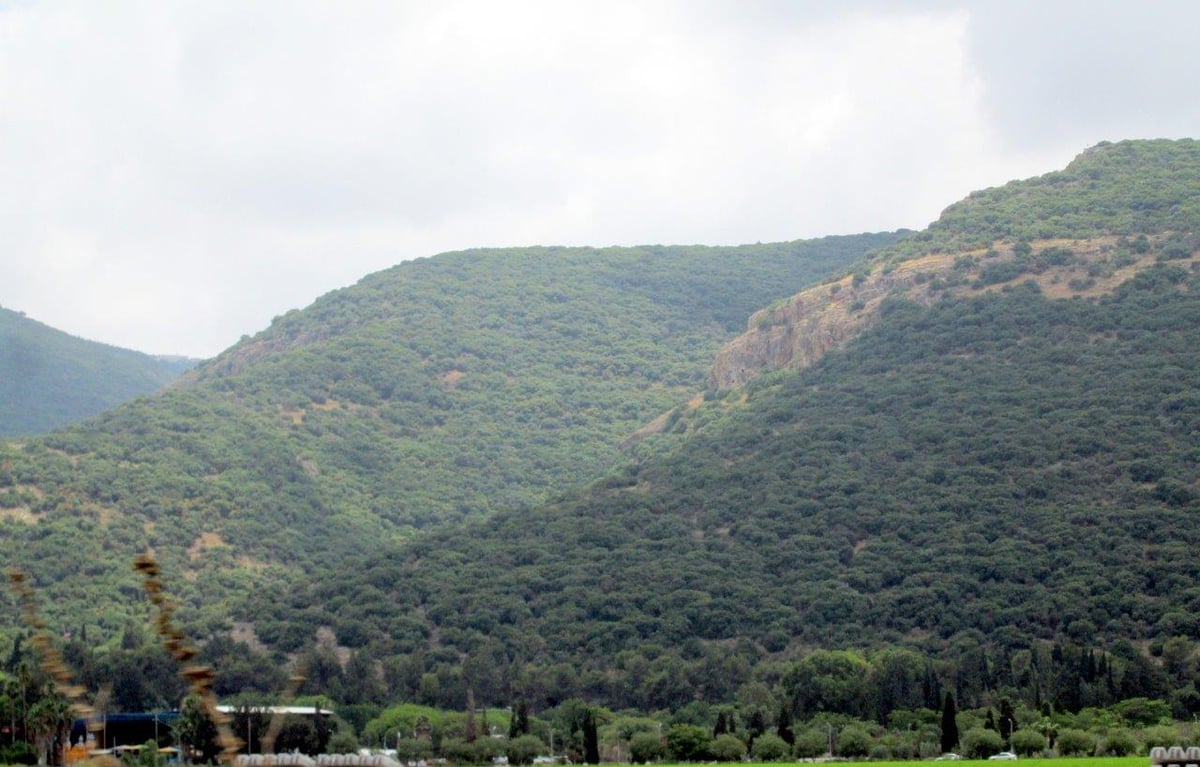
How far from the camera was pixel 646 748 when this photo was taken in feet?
230

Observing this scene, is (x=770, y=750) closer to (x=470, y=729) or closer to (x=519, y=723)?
(x=519, y=723)

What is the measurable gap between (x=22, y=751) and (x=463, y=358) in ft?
415

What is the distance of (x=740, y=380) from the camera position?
144m

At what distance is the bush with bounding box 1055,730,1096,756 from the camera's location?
62688 millimetres

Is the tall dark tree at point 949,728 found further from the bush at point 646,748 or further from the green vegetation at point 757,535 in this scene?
the bush at point 646,748

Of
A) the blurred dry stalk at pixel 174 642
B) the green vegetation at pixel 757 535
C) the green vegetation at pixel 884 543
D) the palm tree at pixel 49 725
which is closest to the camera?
the blurred dry stalk at pixel 174 642

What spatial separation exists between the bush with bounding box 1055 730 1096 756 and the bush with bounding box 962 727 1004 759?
2355 millimetres

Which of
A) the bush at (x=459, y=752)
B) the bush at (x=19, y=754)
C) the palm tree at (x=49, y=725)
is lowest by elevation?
the bush at (x=459, y=752)

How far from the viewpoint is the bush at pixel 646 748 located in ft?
229

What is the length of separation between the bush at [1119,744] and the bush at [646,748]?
691 inches

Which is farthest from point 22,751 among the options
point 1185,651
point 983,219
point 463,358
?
point 463,358

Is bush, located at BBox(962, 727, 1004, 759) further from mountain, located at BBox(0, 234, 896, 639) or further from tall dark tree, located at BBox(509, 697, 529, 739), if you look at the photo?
mountain, located at BBox(0, 234, 896, 639)

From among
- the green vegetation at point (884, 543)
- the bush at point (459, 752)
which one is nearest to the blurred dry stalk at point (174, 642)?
the bush at point (459, 752)

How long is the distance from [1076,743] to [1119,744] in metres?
2.20
